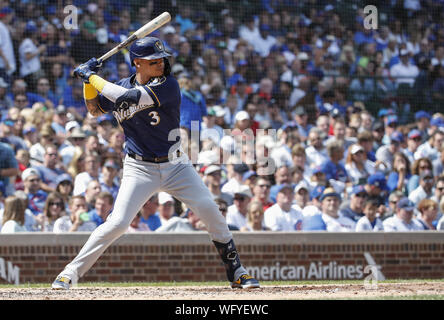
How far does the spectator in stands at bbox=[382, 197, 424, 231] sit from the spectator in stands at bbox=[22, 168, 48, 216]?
4045mm

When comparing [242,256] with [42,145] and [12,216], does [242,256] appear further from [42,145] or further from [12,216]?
[42,145]

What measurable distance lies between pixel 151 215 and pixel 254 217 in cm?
116

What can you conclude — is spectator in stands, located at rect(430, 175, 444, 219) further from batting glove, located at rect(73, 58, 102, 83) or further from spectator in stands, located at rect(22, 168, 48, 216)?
batting glove, located at rect(73, 58, 102, 83)

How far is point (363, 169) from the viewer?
36.9 ft

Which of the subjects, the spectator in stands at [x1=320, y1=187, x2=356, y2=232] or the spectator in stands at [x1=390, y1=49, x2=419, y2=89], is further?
the spectator in stands at [x1=390, y1=49, x2=419, y2=89]

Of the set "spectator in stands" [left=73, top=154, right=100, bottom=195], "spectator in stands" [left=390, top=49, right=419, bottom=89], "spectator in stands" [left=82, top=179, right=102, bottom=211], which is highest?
"spectator in stands" [left=390, top=49, right=419, bottom=89]

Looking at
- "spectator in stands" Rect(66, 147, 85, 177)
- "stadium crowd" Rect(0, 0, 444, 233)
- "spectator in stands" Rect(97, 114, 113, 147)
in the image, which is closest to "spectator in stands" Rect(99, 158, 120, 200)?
"stadium crowd" Rect(0, 0, 444, 233)

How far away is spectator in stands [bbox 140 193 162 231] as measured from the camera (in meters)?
9.20

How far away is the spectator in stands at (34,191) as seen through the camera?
30.8ft

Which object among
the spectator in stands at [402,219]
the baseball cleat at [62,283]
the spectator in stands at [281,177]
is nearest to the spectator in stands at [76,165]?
the spectator in stands at [281,177]

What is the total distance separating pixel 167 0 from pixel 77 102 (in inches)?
123

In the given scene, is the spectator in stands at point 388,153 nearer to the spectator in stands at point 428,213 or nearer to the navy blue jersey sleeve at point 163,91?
the spectator in stands at point 428,213

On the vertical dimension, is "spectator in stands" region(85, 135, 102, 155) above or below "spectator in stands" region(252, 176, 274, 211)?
above
